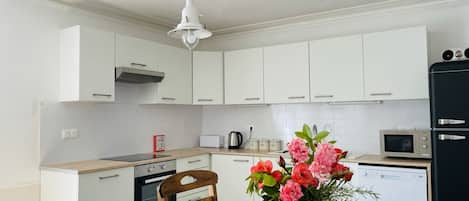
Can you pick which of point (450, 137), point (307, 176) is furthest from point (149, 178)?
point (450, 137)

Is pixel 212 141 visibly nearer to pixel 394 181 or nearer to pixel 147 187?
pixel 147 187

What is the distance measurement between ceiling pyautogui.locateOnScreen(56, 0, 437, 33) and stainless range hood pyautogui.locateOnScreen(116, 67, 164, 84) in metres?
0.63

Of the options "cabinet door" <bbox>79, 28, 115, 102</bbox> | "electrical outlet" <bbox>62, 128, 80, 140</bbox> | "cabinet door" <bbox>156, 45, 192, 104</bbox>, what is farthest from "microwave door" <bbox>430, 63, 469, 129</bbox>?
"electrical outlet" <bbox>62, 128, 80, 140</bbox>

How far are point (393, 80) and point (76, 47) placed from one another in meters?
2.93

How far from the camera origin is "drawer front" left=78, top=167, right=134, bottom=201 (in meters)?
2.76

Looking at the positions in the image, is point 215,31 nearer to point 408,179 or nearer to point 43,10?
point 43,10

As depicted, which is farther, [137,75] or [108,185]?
[137,75]

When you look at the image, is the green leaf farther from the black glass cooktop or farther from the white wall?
the white wall

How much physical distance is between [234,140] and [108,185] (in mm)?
1777

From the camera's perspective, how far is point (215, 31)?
14.8ft

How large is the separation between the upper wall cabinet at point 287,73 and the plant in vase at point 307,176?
102 inches

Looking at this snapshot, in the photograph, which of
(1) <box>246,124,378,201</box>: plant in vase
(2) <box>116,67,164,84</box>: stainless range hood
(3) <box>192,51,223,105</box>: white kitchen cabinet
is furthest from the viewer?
(3) <box>192,51,223,105</box>: white kitchen cabinet

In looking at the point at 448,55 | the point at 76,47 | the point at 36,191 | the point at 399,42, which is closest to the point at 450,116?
the point at 448,55

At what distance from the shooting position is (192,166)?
3867 mm
